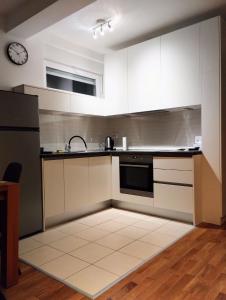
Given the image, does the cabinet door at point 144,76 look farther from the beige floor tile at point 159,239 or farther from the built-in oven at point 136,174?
the beige floor tile at point 159,239

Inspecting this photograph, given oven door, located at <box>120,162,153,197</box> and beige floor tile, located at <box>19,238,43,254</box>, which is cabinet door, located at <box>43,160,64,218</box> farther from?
oven door, located at <box>120,162,153,197</box>

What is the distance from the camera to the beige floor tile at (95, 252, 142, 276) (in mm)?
2044

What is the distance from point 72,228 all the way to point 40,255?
2.48ft

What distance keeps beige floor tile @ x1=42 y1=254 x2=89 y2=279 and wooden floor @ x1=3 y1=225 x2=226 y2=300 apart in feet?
0.27

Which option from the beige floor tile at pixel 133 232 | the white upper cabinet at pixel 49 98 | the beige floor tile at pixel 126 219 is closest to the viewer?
the beige floor tile at pixel 133 232

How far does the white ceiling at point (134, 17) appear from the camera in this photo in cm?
288

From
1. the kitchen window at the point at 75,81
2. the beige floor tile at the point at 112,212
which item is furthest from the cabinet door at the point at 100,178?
the kitchen window at the point at 75,81

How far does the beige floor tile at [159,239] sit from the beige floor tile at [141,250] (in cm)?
9

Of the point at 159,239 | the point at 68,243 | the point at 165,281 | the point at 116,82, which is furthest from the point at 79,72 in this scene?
the point at 165,281

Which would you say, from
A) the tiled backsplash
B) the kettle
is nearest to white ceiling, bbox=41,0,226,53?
the tiled backsplash

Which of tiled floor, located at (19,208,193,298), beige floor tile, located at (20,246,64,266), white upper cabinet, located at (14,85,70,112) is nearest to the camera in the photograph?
tiled floor, located at (19,208,193,298)

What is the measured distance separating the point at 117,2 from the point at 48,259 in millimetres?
2798

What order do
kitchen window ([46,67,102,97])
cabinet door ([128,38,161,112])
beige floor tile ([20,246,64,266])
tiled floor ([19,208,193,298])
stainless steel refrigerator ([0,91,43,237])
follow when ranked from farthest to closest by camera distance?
kitchen window ([46,67,102,97]) < cabinet door ([128,38,161,112]) < stainless steel refrigerator ([0,91,43,237]) < beige floor tile ([20,246,64,266]) < tiled floor ([19,208,193,298])

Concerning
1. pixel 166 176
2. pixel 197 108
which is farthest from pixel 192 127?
pixel 166 176
